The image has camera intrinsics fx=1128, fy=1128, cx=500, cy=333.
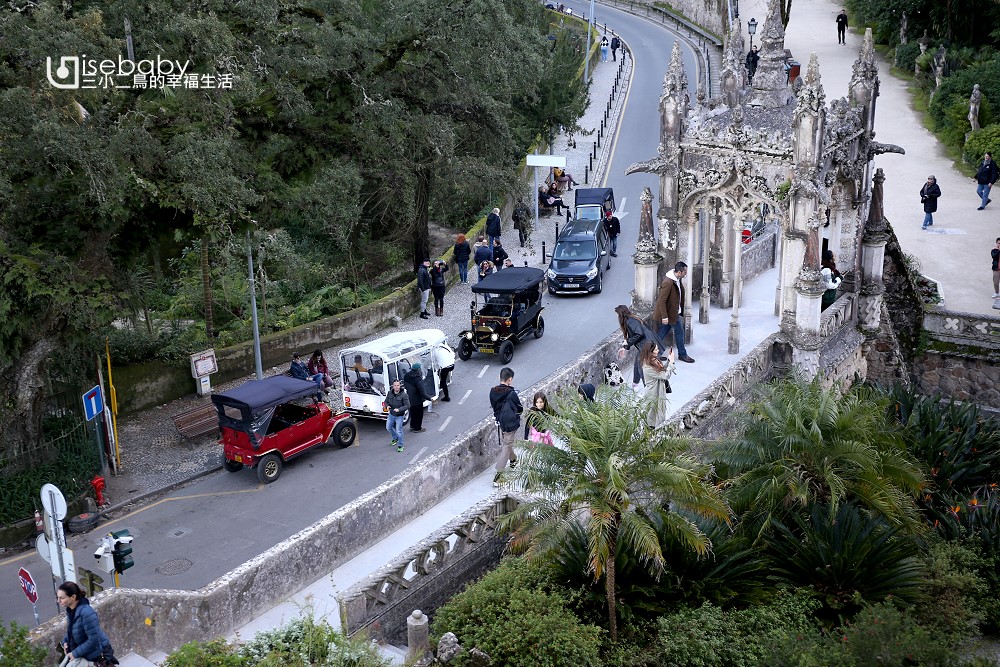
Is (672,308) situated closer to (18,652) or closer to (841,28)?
(18,652)

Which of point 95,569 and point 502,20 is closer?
point 95,569

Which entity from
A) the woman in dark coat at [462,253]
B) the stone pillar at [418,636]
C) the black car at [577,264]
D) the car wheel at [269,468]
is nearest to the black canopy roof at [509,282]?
the black car at [577,264]

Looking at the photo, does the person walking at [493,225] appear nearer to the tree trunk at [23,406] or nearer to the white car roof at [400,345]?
the white car roof at [400,345]

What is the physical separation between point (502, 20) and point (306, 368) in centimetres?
1003

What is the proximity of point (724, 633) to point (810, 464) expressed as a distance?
8.99 feet

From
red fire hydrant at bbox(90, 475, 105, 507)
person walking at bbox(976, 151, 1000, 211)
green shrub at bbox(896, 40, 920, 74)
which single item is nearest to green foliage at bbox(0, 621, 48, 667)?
red fire hydrant at bbox(90, 475, 105, 507)

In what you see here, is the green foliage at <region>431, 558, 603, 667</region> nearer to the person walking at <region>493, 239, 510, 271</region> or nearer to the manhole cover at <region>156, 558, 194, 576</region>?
the manhole cover at <region>156, 558, 194, 576</region>

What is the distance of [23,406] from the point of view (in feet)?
69.5

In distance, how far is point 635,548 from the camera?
1184 centimetres

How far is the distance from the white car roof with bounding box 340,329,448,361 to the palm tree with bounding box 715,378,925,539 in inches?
395

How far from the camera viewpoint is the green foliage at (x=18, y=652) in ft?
38.2

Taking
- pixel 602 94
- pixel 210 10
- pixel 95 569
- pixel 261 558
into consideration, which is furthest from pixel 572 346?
pixel 602 94

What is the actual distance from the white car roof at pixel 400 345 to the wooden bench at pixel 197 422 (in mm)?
3083

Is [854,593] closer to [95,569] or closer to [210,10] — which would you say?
[95,569]
